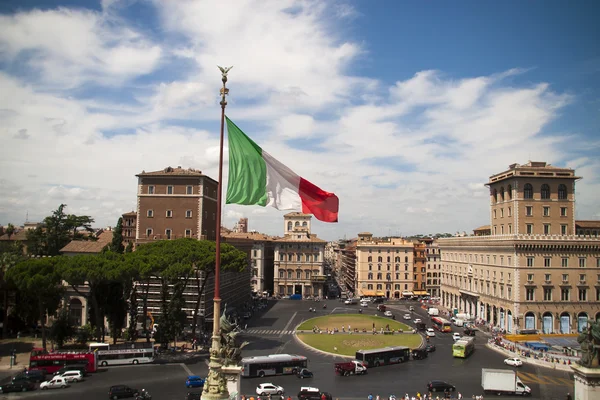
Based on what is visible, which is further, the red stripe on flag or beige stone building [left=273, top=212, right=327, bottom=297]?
beige stone building [left=273, top=212, right=327, bottom=297]

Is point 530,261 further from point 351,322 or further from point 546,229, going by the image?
point 351,322

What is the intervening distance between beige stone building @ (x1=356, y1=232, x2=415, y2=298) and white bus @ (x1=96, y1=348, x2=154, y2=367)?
66.6 metres

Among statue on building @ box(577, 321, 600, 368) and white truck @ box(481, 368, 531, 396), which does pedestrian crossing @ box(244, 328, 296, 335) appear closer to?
white truck @ box(481, 368, 531, 396)

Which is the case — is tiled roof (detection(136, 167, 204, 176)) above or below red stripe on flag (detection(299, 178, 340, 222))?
above

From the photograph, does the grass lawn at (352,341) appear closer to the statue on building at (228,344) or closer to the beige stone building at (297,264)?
the statue on building at (228,344)

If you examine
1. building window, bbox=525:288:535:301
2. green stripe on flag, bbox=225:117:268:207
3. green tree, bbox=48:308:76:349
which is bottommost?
green tree, bbox=48:308:76:349

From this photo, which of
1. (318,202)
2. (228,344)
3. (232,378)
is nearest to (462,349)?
(318,202)

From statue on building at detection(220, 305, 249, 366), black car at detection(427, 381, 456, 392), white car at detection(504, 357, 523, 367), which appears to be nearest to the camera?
statue on building at detection(220, 305, 249, 366)

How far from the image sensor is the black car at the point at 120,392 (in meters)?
32.2

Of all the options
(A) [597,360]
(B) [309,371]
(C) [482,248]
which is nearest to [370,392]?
(B) [309,371]

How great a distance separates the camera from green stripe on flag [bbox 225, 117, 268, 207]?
17516 mm

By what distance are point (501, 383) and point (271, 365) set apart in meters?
17.9

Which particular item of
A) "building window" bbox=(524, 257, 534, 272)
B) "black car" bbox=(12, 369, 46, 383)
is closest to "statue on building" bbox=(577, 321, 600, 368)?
"black car" bbox=(12, 369, 46, 383)

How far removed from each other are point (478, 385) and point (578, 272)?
36.1m
